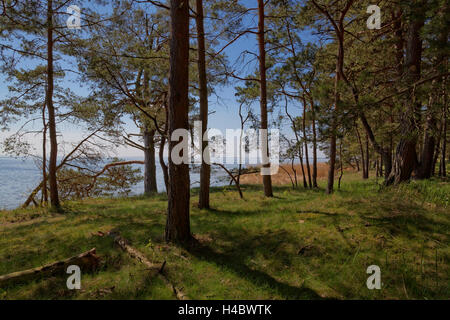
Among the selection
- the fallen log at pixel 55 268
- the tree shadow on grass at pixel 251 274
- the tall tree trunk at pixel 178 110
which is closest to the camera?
the tree shadow on grass at pixel 251 274

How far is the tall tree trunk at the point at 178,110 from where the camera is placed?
4.41 meters

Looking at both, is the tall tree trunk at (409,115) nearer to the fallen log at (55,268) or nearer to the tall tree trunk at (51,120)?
the fallen log at (55,268)

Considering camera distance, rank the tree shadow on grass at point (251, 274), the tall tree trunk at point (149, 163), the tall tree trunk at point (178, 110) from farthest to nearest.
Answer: the tall tree trunk at point (149, 163) < the tall tree trunk at point (178, 110) < the tree shadow on grass at point (251, 274)

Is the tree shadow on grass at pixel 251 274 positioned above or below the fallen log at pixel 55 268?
below

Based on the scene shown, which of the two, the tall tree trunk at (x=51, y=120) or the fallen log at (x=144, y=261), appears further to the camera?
the tall tree trunk at (x=51, y=120)

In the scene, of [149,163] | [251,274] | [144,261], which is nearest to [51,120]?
[149,163]

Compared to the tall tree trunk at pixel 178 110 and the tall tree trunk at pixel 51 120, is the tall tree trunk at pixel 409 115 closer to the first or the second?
the tall tree trunk at pixel 178 110

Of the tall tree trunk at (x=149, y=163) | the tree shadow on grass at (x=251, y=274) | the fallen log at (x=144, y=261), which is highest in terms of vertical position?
the tall tree trunk at (x=149, y=163)

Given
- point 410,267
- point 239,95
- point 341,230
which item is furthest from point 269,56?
point 410,267

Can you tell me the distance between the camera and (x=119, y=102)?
943 centimetres

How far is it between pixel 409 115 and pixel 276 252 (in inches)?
159

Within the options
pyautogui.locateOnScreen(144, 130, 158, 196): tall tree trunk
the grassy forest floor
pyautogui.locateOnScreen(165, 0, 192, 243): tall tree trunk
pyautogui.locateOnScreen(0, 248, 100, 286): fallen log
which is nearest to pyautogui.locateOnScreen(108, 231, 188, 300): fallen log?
the grassy forest floor

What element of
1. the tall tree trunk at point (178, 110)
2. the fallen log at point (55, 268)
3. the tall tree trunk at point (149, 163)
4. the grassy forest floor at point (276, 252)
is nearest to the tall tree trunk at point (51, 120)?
the grassy forest floor at point (276, 252)

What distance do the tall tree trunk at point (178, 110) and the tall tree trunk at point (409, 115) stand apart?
14.9 feet
